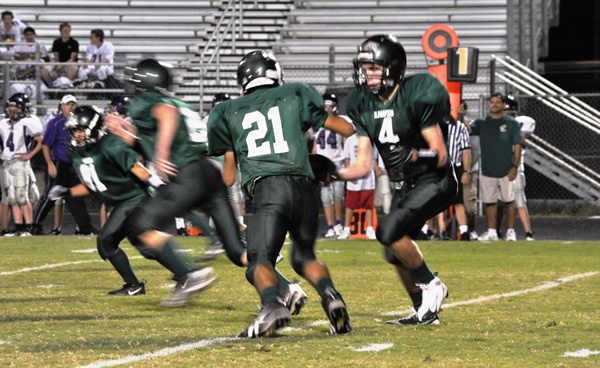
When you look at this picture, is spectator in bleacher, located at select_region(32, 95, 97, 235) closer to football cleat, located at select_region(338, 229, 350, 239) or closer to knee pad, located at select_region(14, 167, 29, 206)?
knee pad, located at select_region(14, 167, 29, 206)

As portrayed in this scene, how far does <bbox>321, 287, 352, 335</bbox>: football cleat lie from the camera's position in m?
5.64

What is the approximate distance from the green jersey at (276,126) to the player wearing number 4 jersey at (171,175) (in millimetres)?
986

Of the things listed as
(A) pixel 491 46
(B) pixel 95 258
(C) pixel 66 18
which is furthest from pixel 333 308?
(C) pixel 66 18

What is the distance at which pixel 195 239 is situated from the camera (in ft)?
43.0

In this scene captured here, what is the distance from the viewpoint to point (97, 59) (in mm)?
18406

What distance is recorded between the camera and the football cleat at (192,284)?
6801 mm

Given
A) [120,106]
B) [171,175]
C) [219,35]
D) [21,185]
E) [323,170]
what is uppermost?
[219,35]

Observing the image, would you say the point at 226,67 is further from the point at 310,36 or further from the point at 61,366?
the point at 61,366

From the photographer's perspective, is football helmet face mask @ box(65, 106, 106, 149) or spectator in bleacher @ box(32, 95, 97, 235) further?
spectator in bleacher @ box(32, 95, 97, 235)

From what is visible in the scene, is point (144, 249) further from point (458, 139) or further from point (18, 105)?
point (18, 105)

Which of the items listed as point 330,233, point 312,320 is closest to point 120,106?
point 330,233

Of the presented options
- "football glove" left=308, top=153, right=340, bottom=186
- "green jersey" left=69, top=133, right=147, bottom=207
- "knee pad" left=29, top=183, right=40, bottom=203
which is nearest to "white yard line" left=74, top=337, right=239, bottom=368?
"football glove" left=308, top=153, right=340, bottom=186

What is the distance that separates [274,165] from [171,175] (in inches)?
54.2

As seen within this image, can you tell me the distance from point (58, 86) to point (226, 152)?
12564 mm
